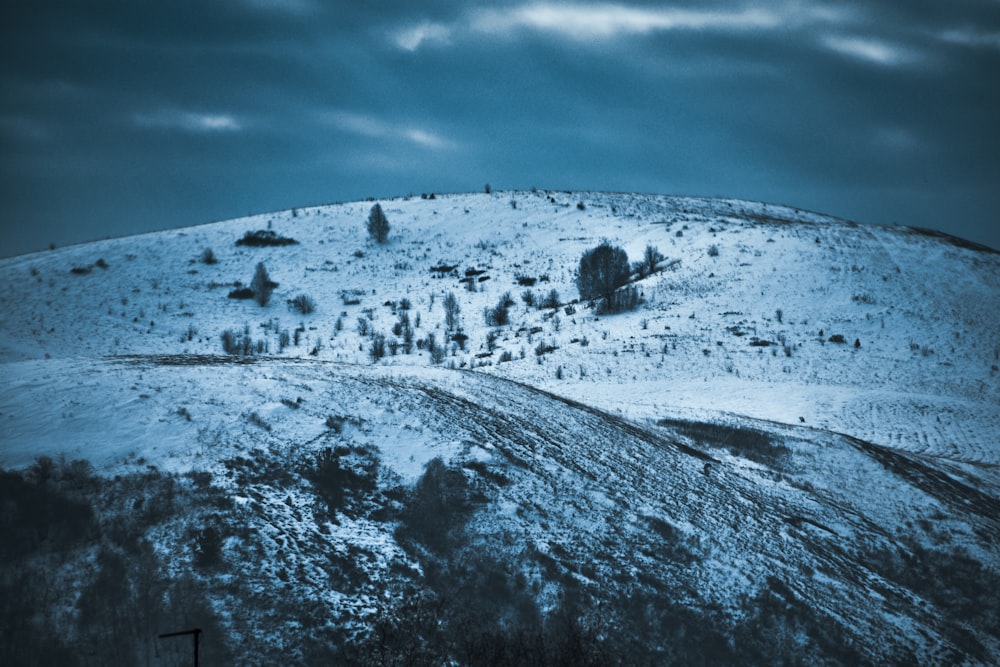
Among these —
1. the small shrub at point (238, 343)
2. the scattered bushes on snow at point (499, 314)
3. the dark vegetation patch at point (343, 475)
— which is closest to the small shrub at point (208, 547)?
the dark vegetation patch at point (343, 475)

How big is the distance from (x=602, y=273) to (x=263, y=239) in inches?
1053

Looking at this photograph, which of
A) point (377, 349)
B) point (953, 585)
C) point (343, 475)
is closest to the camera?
point (343, 475)

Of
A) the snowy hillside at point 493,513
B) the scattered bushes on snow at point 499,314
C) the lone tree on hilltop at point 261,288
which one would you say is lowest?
the snowy hillside at point 493,513

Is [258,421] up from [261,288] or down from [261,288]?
down

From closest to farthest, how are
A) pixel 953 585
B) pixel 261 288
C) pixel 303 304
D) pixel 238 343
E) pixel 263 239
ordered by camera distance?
pixel 953 585 < pixel 238 343 < pixel 303 304 < pixel 261 288 < pixel 263 239

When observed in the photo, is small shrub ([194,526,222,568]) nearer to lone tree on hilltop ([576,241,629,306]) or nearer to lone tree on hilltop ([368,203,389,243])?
lone tree on hilltop ([576,241,629,306])

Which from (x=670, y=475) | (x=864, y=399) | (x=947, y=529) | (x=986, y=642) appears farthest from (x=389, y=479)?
(x=864, y=399)

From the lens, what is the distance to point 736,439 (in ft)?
47.8

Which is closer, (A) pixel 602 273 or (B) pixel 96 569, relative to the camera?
(B) pixel 96 569

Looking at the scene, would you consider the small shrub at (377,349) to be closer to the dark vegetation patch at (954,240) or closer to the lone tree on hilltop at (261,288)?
the lone tree on hilltop at (261,288)

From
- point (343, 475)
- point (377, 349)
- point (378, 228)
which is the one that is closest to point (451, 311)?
point (377, 349)

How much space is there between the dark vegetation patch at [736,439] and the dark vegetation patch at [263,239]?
37587mm

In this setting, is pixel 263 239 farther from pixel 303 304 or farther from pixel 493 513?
pixel 493 513

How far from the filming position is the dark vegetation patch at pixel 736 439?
44.7 ft
